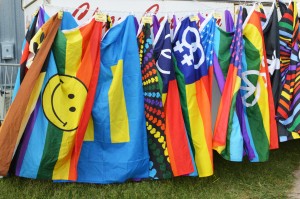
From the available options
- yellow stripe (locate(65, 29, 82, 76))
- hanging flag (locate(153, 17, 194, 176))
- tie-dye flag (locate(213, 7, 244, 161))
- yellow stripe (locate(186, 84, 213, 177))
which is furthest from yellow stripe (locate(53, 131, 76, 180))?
tie-dye flag (locate(213, 7, 244, 161))

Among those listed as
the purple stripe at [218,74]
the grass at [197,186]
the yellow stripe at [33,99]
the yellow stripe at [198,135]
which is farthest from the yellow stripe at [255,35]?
the yellow stripe at [33,99]

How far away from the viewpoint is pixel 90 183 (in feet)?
9.95

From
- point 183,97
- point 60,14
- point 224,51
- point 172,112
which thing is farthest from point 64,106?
point 224,51

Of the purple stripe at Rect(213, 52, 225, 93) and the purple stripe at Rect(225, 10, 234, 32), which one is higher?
the purple stripe at Rect(225, 10, 234, 32)

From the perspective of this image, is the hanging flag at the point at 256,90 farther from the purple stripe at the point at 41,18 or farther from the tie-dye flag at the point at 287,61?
the purple stripe at the point at 41,18

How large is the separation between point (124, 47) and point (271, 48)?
54.0 inches

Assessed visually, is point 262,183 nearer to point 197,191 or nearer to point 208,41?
point 197,191

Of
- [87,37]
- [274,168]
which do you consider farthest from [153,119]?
[274,168]

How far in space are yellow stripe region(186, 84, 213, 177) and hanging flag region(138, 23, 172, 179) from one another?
0.27 m

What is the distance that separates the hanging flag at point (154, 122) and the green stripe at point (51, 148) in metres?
0.72

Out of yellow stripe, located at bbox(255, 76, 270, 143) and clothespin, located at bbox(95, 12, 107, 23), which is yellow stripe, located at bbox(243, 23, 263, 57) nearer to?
yellow stripe, located at bbox(255, 76, 270, 143)

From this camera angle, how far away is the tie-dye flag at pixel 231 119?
3061mm

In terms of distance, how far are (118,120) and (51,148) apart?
21.7 inches

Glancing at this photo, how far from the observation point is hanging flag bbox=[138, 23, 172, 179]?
298 centimetres
